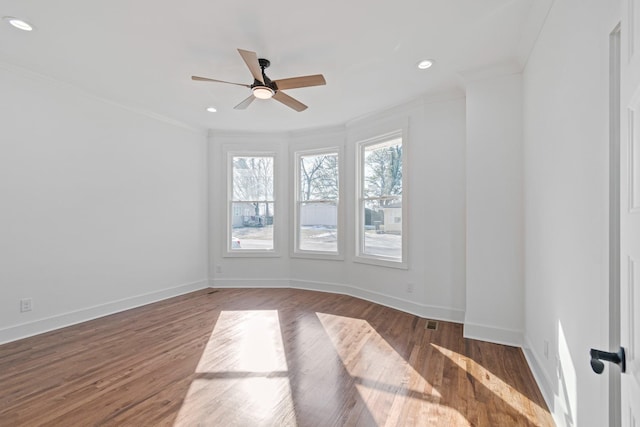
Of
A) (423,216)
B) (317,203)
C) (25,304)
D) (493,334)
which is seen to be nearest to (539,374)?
(493,334)

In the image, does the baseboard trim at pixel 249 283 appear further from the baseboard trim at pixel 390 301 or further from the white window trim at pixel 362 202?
the white window trim at pixel 362 202

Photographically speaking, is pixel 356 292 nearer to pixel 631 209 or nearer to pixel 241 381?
pixel 241 381

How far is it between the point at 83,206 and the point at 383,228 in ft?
12.8

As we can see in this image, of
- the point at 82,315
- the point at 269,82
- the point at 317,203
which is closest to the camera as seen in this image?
the point at 269,82

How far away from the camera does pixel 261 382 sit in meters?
2.43

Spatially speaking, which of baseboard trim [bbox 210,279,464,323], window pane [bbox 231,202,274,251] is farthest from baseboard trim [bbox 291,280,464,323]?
window pane [bbox 231,202,274,251]

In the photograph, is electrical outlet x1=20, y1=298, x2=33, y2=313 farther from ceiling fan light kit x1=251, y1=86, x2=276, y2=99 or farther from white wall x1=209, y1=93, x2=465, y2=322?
white wall x1=209, y1=93, x2=465, y2=322

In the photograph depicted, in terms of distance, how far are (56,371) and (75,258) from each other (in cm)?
154

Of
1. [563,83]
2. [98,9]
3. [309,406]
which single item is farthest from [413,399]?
[98,9]

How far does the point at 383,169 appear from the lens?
466cm

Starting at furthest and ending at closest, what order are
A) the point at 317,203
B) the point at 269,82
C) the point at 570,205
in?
the point at 317,203, the point at 269,82, the point at 570,205

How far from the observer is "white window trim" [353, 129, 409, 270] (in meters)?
4.19

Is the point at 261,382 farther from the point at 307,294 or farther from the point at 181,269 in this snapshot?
the point at 181,269

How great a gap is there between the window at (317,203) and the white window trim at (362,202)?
0.41m
